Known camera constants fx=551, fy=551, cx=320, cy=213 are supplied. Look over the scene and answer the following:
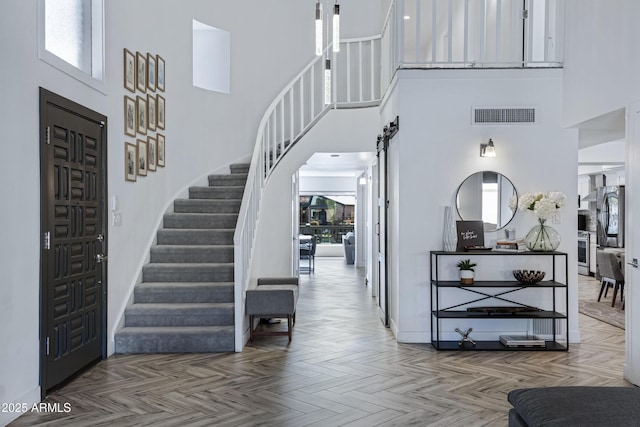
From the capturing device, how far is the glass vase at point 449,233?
17.4 ft

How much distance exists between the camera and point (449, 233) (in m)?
5.32

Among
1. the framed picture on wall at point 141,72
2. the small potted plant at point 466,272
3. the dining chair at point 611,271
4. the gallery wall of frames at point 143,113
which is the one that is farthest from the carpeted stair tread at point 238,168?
the dining chair at point 611,271

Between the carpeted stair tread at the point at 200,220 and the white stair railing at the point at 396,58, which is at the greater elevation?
the white stair railing at the point at 396,58

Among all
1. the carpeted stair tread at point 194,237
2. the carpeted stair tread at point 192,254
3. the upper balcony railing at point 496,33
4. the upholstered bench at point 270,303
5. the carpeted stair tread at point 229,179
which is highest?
the upper balcony railing at point 496,33

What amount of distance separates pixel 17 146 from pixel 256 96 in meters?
5.54

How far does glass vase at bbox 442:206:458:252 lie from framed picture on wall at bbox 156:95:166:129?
342cm

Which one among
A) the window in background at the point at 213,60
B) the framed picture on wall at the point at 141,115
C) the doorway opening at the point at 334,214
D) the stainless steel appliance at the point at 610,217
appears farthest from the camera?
the doorway opening at the point at 334,214

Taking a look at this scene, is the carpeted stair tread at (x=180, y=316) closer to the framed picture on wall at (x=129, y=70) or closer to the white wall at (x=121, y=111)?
the white wall at (x=121, y=111)

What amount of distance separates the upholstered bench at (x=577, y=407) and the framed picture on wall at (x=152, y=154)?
460cm

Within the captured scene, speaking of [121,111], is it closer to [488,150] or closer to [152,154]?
[152,154]

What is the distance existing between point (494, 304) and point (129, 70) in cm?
425

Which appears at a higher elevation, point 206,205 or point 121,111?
point 121,111

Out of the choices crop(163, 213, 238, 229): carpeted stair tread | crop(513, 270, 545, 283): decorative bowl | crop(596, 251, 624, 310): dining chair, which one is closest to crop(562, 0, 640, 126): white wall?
crop(513, 270, 545, 283): decorative bowl

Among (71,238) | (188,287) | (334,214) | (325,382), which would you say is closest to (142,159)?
(188,287)
